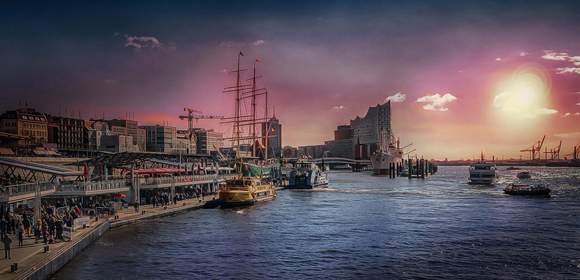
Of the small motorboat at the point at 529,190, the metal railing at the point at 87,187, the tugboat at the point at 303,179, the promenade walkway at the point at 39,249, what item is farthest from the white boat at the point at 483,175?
the metal railing at the point at 87,187

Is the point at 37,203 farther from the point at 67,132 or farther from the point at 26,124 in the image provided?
the point at 67,132

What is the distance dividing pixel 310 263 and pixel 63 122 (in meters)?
153

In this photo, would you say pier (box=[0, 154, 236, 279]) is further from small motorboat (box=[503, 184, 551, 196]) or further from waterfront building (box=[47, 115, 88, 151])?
waterfront building (box=[47, 115, 88, 151])

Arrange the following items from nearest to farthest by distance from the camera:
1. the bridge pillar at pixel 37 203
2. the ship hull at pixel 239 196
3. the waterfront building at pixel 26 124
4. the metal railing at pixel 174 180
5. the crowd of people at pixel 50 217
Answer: the crowd of people at pixel 50 217
the bridge pillar at pixel 37 203
the metal railing at pixel 174 180
the ship hull at pixel 239 196
the waterfront building at pixel 26 124

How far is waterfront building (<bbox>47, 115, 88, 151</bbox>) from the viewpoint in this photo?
16000 centimetres

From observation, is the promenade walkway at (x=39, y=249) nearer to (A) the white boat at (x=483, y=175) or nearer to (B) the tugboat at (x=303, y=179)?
(B) the tugboat at (x=303, y=179)

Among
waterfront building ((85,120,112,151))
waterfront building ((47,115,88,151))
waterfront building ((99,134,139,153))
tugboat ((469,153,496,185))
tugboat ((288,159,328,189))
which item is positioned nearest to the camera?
tugboat ((288,159,328,189))

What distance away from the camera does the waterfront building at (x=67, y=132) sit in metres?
160

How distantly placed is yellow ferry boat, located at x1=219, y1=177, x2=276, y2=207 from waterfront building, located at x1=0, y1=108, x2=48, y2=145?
256 ft

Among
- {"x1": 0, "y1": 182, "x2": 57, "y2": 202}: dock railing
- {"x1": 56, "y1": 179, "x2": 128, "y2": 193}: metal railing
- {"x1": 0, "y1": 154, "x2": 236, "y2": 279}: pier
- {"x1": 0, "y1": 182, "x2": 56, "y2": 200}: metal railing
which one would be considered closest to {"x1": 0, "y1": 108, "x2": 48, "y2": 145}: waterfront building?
{"x1": 0, "y1": 154, "x2": 236, "y2": 279}: pier

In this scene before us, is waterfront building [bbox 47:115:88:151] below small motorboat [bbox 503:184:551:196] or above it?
above

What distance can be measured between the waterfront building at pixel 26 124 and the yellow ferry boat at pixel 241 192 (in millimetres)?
77924

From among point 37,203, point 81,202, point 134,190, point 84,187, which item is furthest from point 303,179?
point 37,203

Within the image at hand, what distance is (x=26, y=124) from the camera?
466 ft
